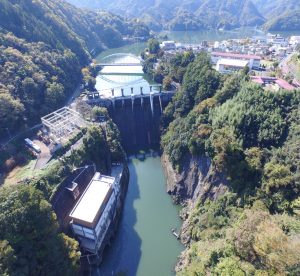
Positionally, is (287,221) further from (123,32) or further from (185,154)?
(123,32)

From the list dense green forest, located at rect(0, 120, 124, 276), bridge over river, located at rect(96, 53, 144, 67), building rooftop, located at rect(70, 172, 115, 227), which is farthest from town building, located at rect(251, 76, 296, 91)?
bridge over river, located at rect(96, 53, 144, 67)

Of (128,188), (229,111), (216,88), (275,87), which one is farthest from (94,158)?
(275,87)

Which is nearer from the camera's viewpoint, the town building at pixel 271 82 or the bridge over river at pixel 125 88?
the town building at pixel 271 82

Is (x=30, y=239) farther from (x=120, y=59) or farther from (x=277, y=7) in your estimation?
(x=277, y=7)

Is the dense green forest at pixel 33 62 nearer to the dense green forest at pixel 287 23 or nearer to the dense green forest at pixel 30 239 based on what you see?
the dense green forest at pixel 30 239

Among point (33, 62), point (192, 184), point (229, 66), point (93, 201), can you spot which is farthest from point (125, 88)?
point (93, 201)

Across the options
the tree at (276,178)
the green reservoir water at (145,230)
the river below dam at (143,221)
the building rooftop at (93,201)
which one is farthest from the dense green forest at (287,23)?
the building rooftop at (93,201)
